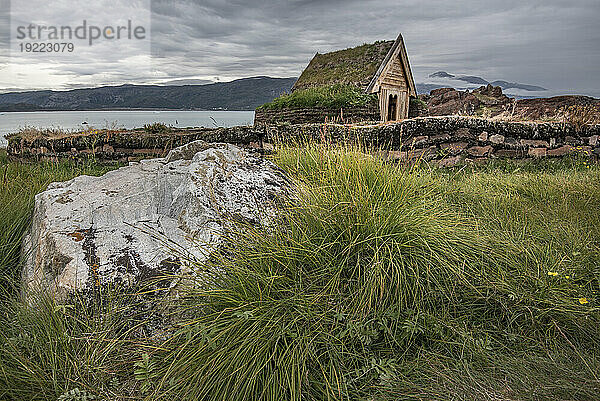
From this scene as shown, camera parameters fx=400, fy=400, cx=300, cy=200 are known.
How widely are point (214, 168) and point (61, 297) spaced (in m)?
1.48

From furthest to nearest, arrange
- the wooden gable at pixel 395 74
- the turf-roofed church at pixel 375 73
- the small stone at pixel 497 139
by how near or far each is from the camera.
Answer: the turf-roofed church at pixel 375 73 < the wooden gable at pixel 395 74 < the small stone at pixel 497 139

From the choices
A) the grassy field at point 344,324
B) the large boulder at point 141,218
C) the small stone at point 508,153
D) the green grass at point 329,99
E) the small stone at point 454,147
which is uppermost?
the green grass at point 329,99

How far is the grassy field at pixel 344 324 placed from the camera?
2061 mm

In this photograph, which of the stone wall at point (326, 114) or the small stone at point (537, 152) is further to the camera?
the stone wall at point (326, 114)

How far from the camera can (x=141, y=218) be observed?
3023 millimetres

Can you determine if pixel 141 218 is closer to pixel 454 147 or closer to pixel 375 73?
pixel 454 147

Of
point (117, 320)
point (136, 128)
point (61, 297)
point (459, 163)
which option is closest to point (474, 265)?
point (117, 320)

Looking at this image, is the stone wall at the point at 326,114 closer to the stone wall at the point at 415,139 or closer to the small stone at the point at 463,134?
the stone wall at the point at 415,139

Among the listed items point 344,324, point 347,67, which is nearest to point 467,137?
point 344,324

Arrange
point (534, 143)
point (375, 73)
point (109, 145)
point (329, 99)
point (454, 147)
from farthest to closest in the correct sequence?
point (375, 73) → point (329, 99) → point (109, 145) → point (534, 143) → point (454, 147)

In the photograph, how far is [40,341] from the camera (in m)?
2.23

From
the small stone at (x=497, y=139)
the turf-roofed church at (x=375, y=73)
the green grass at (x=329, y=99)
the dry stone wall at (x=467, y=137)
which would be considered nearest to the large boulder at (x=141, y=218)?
the dry stone wall at (x=467, y=137)

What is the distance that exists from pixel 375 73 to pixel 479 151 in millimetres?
7595

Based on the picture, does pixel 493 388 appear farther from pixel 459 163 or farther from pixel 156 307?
pixel 459 163
